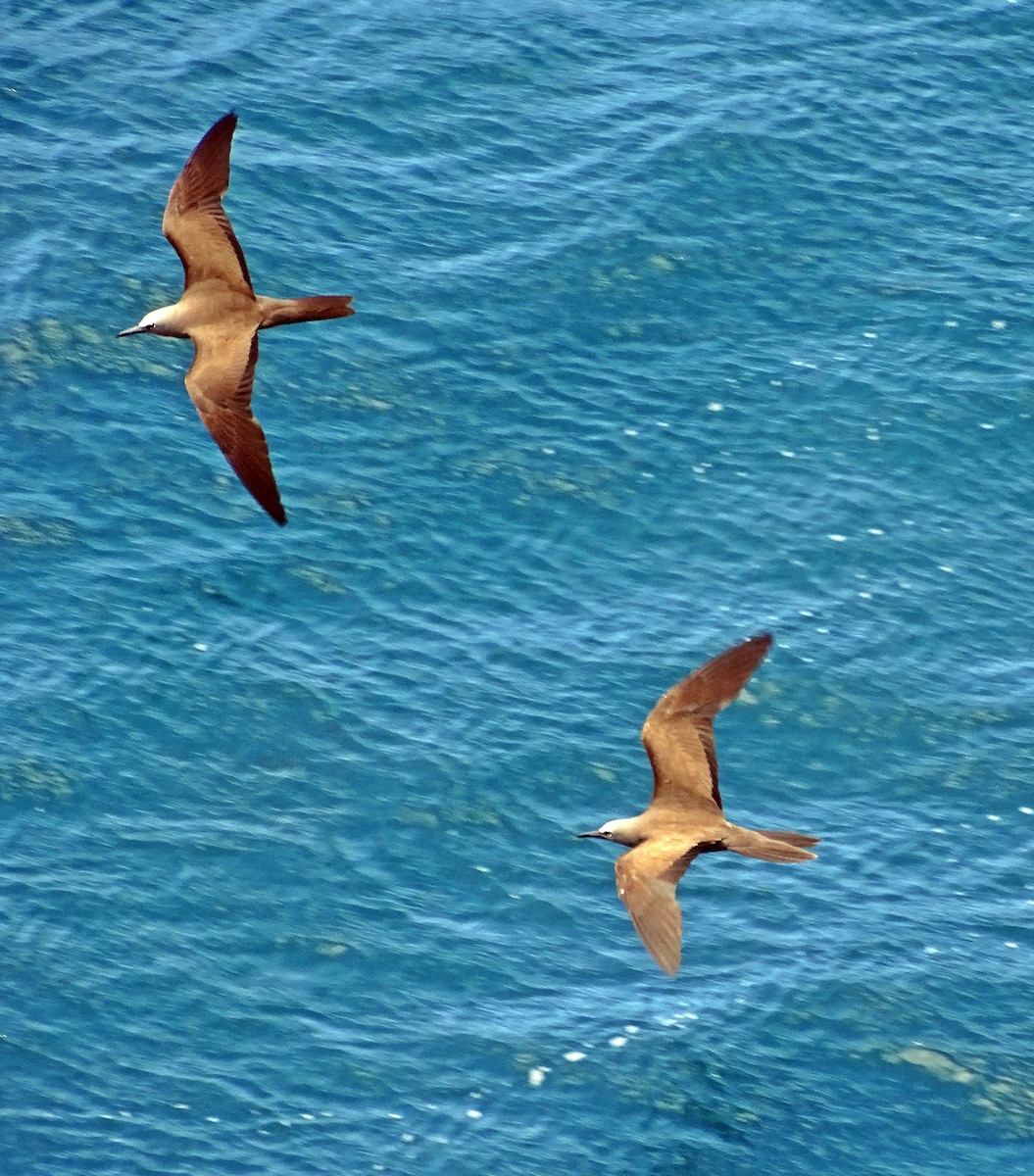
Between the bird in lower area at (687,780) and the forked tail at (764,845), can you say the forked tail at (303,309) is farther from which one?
the forked tail at (764,845)

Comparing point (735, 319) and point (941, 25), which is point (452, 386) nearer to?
point (735, 319)

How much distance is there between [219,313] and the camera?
2058 centimetres

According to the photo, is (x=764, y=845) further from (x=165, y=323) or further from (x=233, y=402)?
(x=165, y=323)

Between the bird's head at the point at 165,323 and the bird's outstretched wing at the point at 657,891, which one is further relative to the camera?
the bird's head at the point at 165,323

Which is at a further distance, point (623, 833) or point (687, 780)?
point (623, 833)

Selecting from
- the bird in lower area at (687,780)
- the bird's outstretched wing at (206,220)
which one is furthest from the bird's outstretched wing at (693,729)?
the bird's outstretched wing at (206,220)

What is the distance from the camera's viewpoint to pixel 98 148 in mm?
35750

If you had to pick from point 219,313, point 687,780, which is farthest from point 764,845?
point 219,313

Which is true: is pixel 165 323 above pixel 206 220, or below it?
below

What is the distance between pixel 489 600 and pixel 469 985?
674cm

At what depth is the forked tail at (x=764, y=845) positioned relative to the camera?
19.7 meters

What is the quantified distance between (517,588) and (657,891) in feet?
33.7

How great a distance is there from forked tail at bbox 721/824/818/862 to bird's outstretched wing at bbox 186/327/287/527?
5.35 meters

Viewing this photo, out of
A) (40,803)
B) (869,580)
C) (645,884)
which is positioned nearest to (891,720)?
(869,580)
